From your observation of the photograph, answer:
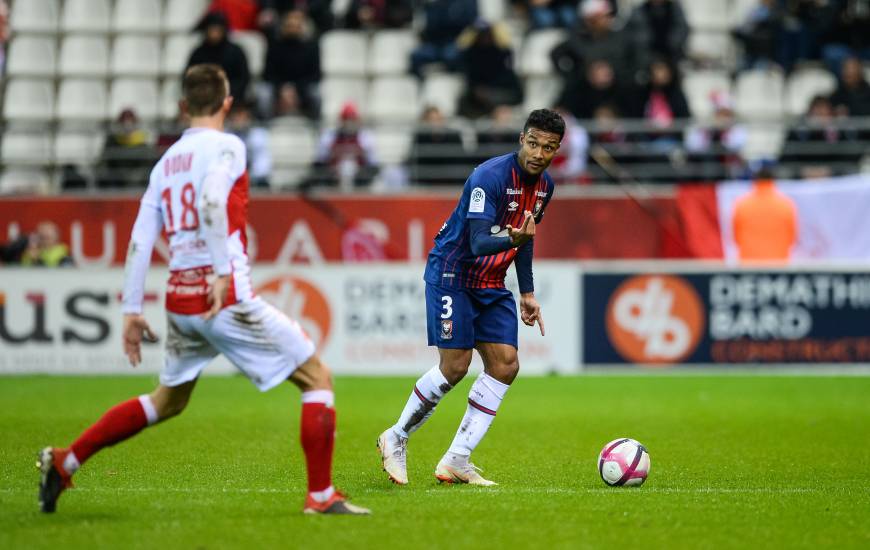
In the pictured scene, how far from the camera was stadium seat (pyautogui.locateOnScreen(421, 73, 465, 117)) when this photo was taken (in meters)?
21.6

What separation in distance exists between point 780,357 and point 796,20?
7.10 metres

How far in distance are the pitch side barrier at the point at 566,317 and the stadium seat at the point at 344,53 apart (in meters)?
5.66

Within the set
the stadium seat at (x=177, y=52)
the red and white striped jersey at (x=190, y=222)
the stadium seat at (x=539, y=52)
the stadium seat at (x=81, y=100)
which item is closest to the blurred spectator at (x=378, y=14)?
the stadium seat at (x=539, y=52)

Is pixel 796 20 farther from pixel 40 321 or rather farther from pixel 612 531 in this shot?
pixel 612 531

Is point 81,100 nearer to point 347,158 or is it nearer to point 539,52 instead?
point 347,158

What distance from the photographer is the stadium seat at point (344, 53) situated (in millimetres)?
22188

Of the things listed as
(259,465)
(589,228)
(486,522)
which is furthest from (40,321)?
(486,522)

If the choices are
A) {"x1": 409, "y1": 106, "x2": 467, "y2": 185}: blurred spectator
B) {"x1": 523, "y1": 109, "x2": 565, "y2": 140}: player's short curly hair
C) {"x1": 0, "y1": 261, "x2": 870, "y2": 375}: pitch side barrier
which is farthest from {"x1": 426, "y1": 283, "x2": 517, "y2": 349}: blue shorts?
{"x1": 409, "y1": 106, "x2": 467, "y2": 185}: blurred spectator

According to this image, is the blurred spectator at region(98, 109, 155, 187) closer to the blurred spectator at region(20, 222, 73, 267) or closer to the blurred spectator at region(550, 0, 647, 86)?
the blurred spectator at region(20, 222, 73, 267)

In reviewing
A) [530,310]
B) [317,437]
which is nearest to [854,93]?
[530,310]

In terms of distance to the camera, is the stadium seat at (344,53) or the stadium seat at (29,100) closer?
the stadium seat at (29,100)

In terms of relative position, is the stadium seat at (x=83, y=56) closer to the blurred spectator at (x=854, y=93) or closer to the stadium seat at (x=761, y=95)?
the stadium seat at (x=761, y=95)

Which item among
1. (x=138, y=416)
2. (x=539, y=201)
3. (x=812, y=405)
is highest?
(x=539, y=201)

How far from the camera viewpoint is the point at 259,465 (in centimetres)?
941
